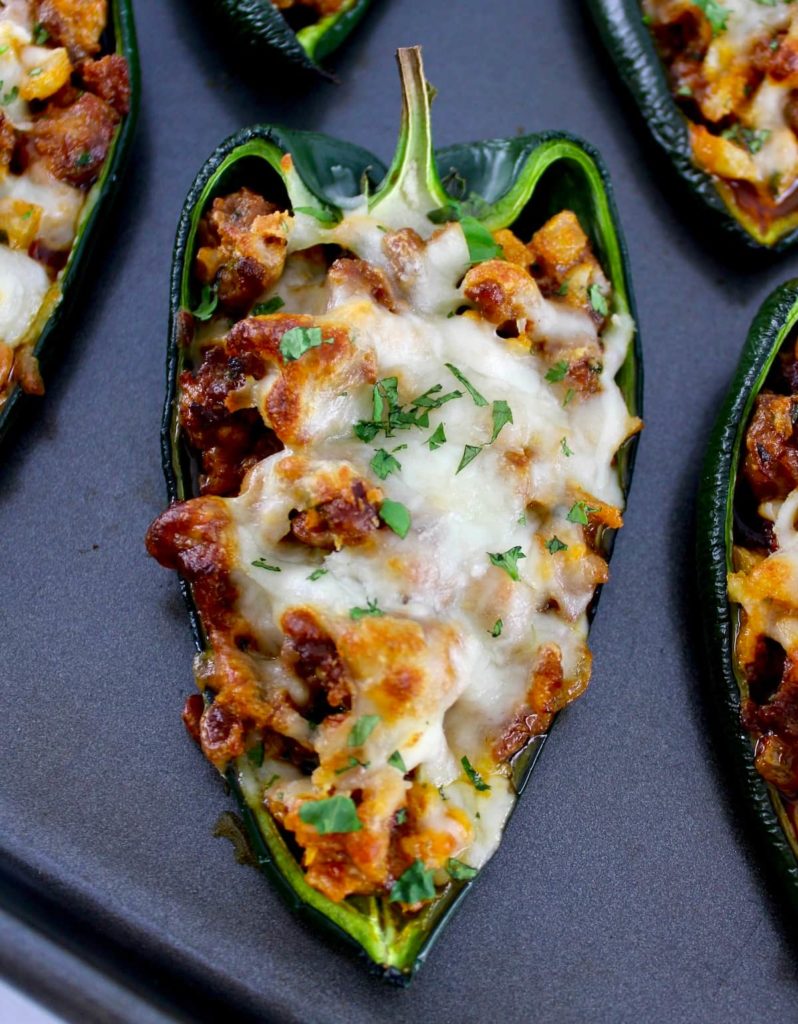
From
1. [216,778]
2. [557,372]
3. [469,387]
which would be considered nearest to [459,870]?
[216,778]

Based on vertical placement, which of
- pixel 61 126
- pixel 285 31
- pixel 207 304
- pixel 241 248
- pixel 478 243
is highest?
Answer: pixel 61 126

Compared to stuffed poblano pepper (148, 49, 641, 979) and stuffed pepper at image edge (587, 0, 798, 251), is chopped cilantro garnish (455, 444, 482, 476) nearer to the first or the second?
stuffed poblano pepper (148, 49, 641, 979)

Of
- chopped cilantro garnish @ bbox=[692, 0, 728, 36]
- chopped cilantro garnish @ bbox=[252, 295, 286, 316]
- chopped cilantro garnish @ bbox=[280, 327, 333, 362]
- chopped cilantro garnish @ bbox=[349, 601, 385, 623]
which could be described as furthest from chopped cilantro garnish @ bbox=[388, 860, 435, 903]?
chopped cilantro garnish @ bbox=[692, 0, 728, 36]

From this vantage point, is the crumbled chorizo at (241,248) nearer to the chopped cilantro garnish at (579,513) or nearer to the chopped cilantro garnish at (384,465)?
the chopped cilantro garnish at (384,465)

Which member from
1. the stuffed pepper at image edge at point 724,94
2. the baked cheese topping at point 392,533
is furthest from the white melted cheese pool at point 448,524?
the stuffed pepper at image edge at point 724,94

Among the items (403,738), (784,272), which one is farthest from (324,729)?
(784,272)

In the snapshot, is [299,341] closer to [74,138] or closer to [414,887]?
[74,138]
